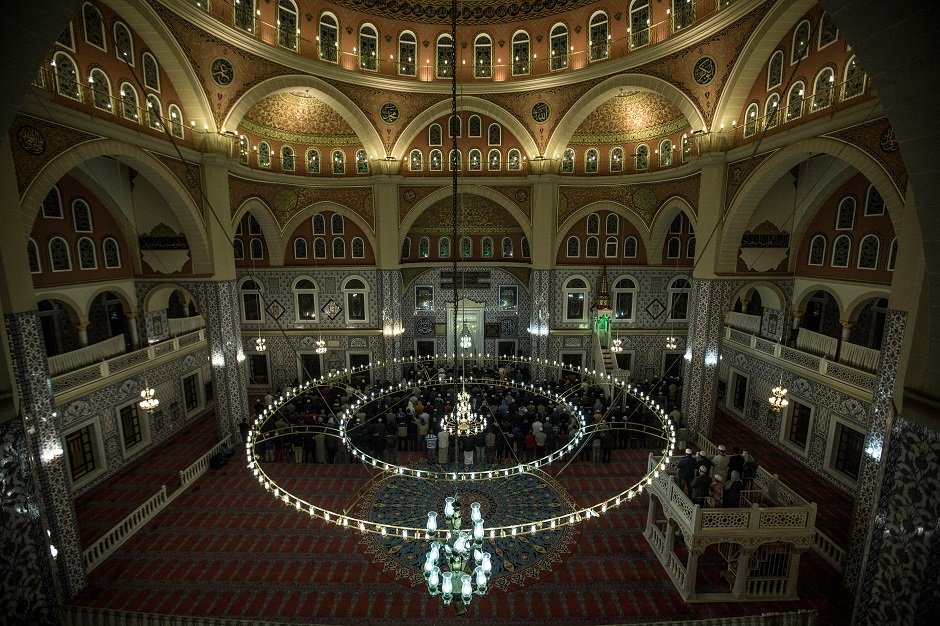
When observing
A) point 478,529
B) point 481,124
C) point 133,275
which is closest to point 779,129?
point 481,124

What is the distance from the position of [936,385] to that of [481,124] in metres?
14.2

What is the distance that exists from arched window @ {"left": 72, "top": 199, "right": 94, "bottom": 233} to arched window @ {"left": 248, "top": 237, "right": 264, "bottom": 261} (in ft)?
17.3

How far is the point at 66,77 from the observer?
311 inches

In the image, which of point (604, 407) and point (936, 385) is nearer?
point (936, 385)

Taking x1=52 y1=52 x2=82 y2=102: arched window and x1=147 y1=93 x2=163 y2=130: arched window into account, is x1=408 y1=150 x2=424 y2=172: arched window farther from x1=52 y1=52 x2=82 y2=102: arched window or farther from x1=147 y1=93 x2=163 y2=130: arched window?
x1=52 y1=52 x2=82 y2=102: arched window

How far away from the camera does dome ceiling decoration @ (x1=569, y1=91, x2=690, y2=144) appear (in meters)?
13.7

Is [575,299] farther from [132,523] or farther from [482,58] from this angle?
[132,523]

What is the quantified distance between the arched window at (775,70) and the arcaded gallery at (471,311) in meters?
0.09

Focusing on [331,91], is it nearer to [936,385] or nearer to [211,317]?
[211,317]

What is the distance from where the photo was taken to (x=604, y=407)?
39.8 ft

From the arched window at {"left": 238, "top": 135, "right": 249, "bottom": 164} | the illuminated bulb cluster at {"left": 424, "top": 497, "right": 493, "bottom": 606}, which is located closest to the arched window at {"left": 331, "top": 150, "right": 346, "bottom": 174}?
the arched window at {"left": 238, "top": 135, "right": 249, "bottom": 164}

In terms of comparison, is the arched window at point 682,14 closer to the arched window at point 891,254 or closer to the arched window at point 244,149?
the arched window at point 891,254

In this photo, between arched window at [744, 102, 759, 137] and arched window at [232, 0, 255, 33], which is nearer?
arched window at [744, 102, 759, 137]

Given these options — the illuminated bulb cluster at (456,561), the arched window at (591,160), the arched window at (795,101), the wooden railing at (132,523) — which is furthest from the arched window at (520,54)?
the wooden railing at (132,523)
